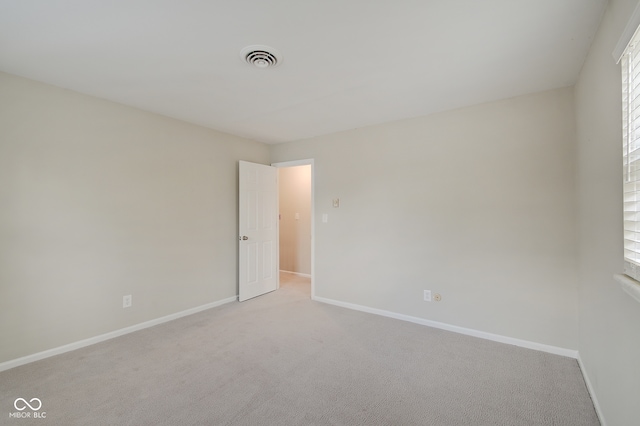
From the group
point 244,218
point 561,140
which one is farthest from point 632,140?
point 244,218

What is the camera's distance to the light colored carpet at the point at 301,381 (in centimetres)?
172

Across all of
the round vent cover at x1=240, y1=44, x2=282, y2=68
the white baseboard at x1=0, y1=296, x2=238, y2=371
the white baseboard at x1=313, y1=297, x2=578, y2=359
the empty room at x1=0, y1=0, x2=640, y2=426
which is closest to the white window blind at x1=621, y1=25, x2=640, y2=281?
the empty room at x1=0, y1=0, x2=640, y2=426

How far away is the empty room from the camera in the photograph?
5.28ft

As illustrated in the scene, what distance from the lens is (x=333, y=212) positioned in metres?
3.85

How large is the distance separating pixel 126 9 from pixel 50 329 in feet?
8.77

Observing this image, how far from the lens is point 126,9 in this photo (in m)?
1.52

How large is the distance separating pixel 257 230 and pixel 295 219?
5.09ft

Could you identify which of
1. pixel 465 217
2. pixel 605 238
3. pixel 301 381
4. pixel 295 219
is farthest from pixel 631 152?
pixel 295 219

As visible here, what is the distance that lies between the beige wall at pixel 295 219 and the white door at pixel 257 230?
1092 mm

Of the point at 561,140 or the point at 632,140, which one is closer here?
the point at 632,140

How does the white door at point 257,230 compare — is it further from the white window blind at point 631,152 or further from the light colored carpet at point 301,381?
the white window blind at point 631,152

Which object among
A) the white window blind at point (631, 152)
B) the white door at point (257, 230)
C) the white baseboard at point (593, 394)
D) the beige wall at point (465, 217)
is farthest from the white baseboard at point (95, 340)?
the white window blind at point (631, 152)

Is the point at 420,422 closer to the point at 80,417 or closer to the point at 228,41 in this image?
the point at 80,417

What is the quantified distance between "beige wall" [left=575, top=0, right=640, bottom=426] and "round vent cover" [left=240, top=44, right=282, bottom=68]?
186 centimetres
